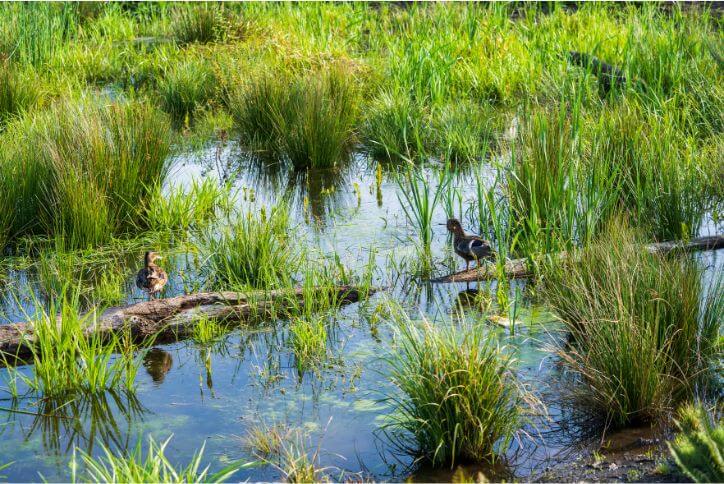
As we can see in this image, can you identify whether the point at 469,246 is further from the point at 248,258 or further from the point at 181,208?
the point at 181,208

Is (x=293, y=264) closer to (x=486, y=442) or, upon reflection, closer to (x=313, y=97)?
(x=486, y=442)

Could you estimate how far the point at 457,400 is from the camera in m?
3.97

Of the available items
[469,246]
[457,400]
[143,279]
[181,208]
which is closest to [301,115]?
[181,208]

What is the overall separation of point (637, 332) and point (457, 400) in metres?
0.92

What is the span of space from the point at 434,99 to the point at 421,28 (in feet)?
8.89

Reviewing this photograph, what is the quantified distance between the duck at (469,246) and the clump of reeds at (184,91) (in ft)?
17.9

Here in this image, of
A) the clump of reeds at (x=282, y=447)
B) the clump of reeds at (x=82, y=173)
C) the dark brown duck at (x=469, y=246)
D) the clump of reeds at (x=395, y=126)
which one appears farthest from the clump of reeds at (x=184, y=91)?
the clump of reeds at (x=282, y=447)

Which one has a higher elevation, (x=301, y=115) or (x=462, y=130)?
(x=301, y=115)

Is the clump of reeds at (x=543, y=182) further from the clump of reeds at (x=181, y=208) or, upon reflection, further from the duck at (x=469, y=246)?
the clump of reeds at (x=181, y=208)

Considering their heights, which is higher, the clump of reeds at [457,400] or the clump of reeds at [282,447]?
the clump of reeds at [457,400]

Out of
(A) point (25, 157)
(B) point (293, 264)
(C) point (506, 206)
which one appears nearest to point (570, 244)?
(C) point (506, 206)

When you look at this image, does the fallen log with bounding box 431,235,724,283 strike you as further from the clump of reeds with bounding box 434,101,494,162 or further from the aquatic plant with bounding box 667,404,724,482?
the clump of reeds with bounding box 434,101,494,162

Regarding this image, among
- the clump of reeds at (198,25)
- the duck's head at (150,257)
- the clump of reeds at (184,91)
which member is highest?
the clump of reeds at (198,25)

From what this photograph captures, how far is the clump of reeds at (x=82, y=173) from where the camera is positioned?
696cm
